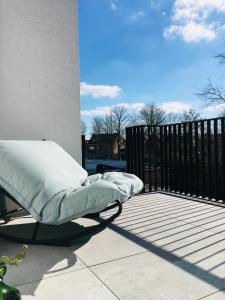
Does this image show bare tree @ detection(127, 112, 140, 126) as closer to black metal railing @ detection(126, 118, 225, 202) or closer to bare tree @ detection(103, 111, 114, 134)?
bare tree @ detection(103, 111, 114, 134)

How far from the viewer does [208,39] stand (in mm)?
9211

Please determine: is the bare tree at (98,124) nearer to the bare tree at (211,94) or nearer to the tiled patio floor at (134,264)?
the bare tree at (211,94)

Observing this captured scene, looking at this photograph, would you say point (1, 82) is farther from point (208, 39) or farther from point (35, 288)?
point (208, 39)

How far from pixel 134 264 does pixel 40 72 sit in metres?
2.53

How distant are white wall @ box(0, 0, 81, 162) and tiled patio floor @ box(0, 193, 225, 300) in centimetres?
131

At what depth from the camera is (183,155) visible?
4.31 metres

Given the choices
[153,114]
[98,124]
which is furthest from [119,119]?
[153,114]

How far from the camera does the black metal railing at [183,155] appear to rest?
145 inches

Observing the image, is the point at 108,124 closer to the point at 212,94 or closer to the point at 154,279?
the point at 212,94

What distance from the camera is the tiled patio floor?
4.91 ft

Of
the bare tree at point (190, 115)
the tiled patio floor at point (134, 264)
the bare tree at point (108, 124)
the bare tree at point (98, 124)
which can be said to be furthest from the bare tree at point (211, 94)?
the tiled patio floor at point (134, 264)

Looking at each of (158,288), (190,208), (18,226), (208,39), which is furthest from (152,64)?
(158,288)

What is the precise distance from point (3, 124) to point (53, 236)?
1.45 metres

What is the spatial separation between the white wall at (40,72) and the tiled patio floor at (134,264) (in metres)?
1.31
